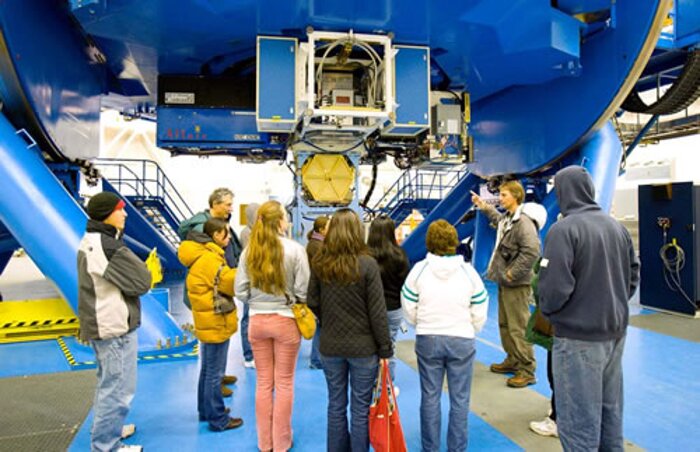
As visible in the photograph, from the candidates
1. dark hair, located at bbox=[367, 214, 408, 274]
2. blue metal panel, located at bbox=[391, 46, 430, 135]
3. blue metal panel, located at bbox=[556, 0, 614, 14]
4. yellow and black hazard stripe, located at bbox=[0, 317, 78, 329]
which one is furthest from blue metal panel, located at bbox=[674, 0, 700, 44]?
yellow and black hazard stripe, located at bbox=[0, 317, 78, 329]

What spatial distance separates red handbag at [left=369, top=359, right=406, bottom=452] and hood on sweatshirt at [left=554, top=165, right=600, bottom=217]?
136 centimetres

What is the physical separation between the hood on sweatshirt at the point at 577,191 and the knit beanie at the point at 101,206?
2.51 metres

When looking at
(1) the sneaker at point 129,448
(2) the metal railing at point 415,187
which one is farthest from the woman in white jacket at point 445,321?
(2) the metal railing at point 415,187

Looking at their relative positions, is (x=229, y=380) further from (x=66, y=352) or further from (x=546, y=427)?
(x=546, y=427)

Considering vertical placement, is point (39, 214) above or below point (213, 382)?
above

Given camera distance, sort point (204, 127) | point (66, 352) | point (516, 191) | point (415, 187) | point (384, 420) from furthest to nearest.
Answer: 1. point (415, 187)
2. point (204, 127)
3. point (66, 352)
4. point (516, 191)
5. point (384, 420)

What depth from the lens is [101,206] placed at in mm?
2730

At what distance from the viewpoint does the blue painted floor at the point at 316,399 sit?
3268 mm

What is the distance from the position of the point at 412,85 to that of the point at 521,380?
352 cm

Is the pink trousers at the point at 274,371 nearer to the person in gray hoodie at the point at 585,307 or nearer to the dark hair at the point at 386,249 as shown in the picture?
the dark hair at the point at 386,249

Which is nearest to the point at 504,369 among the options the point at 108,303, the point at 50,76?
the point at 108,303

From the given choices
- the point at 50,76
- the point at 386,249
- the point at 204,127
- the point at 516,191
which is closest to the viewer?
the point at 386,249

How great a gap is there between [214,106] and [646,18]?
5.61 m

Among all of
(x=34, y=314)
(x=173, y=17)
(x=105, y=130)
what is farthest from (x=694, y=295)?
(x=105, y=130)
